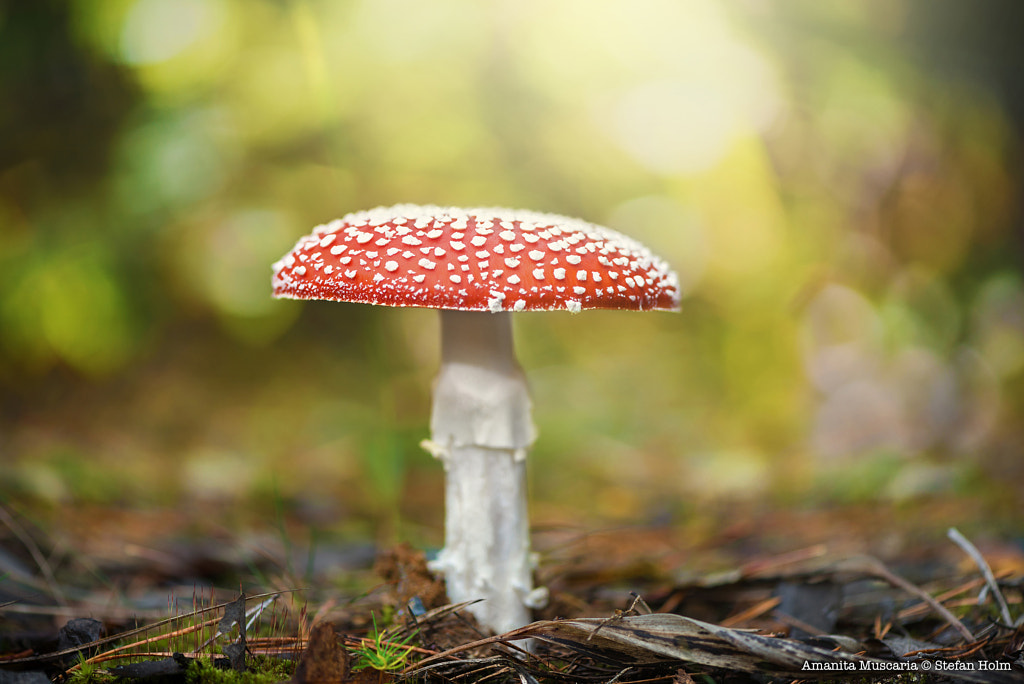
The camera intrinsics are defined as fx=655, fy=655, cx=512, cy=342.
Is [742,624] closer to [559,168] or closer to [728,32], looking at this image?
[559,168]

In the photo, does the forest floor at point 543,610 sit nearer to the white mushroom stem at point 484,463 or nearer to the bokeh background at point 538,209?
the white mushroom stem at point 484,463

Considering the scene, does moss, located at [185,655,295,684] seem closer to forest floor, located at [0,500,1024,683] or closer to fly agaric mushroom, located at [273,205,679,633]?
forest floor, located at [0,500,1024,683]

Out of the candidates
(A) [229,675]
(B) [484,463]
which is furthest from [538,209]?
(A) [229,675]

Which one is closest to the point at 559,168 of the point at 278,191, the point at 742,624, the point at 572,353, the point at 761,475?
the point at 572,353

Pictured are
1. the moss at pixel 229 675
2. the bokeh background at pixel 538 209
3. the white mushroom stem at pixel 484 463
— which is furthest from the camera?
the bokeh background at pixel 538 209

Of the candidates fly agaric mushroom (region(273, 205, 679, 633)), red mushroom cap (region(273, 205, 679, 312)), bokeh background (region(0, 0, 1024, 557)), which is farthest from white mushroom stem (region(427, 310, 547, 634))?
bokeh background (region(0, 0, 1024, 557))

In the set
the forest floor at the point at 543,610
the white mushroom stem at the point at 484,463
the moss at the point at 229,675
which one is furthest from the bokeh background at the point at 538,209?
the moss at the point at 229,675
